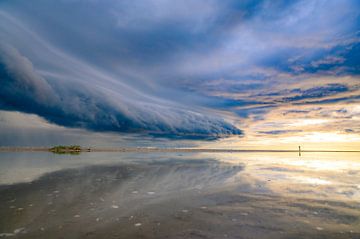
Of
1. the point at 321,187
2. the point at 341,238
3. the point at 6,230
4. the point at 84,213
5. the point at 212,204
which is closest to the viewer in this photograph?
the point at 341,238

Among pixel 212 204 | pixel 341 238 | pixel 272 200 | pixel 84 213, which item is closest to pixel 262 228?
pixel 341 238

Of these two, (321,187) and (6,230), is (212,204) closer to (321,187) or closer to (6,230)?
(6,230)

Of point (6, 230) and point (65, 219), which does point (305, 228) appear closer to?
point (65, 219)

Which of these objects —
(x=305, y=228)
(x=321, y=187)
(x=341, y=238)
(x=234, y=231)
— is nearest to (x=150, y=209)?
(x=234, y=231)

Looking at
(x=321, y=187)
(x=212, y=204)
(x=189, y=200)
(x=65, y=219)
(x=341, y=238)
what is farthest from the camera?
(x=321, y=187)

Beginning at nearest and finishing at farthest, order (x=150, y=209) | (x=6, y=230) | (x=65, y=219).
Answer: (x=6, y=230), (x=65, y=219), (x=150, y=209)

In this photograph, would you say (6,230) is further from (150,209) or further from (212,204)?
(212,204)

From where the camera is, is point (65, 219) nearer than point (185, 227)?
No

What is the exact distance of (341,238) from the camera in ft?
17.1

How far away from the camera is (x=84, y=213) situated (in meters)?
6.95

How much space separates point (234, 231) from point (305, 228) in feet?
6.42

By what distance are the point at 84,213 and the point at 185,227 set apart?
3.36 meters

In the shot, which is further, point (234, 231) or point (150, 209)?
point (150, 209)

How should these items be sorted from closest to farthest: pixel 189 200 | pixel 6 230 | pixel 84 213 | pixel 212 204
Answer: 1. pixel 6 230
2. pixel 84 213
3. pixel 212 204
4. pixel 189 200
